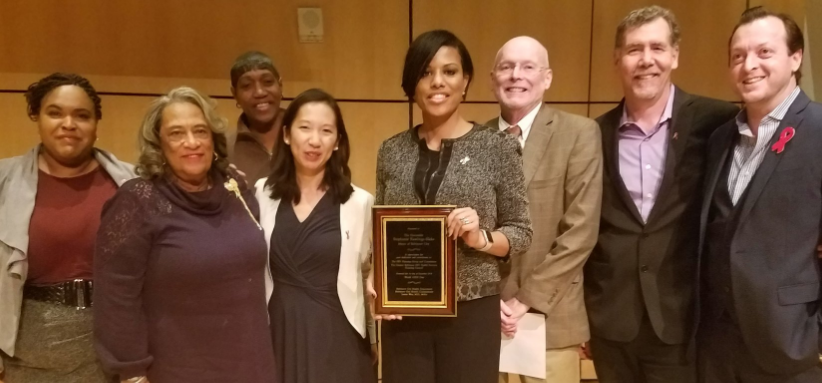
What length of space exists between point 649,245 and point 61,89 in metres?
2.09

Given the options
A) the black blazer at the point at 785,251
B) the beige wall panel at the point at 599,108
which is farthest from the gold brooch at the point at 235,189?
the beige wall panel at the point at 599,108

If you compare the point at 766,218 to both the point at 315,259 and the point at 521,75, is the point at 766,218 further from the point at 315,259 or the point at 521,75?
the point at 315,259

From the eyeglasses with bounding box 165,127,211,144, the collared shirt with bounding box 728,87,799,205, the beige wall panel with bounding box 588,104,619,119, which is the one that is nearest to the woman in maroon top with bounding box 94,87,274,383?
the eyeglasses with bounding box 165,127,211,144

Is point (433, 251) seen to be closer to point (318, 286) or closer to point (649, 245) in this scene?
point (318, 286)

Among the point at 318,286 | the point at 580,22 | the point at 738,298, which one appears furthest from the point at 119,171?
the point at 580,22

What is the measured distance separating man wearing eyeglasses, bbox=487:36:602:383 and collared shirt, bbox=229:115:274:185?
1.23 metres

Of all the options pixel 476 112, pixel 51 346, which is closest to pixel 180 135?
pixel 51 346

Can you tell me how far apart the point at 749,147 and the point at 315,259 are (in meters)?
1.44

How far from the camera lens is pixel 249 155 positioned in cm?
267

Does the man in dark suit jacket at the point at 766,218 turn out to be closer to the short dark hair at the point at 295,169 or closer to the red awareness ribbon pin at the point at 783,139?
the red awareness ribbon pin at the point at 783,139

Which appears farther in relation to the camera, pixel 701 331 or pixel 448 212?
pixel 701 331

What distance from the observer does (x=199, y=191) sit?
1656 millimetres

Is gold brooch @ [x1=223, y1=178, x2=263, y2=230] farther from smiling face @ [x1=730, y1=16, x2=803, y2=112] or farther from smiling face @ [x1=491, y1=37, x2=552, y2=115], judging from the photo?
smiling face @ [x1=730, y1=16, x2=803, y2=112]

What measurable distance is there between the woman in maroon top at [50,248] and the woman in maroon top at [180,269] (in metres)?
0.36
